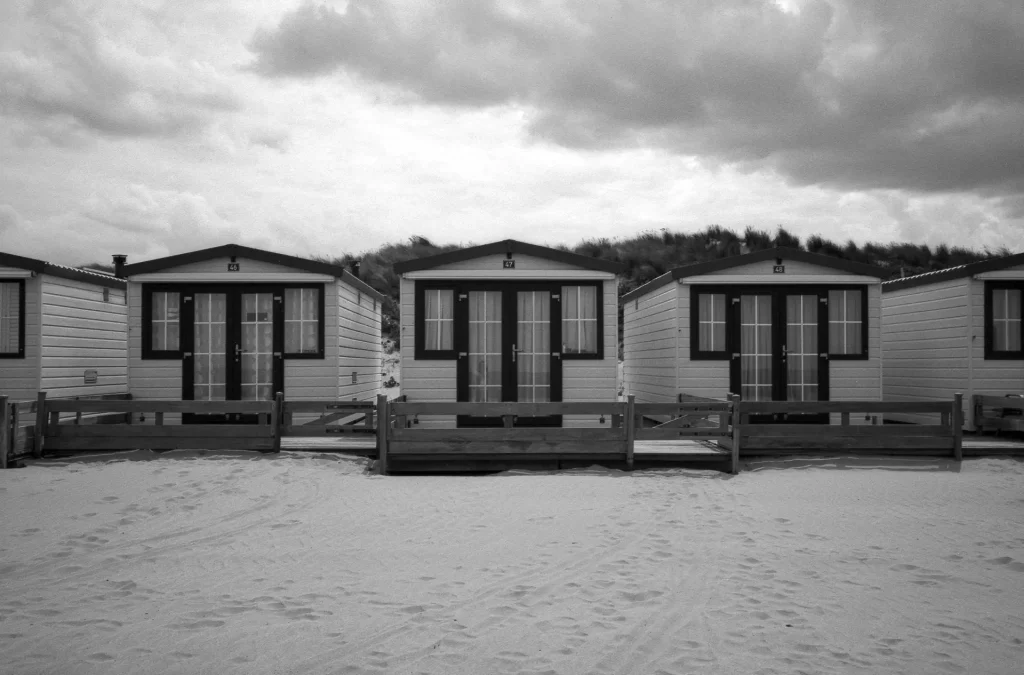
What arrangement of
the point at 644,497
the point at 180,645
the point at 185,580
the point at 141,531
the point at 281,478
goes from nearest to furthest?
the point at 180,645 → the point at 185,580 → the point at 141,531 → the point at 644,497 → the point at 281,478

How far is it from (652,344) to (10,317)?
9842mm

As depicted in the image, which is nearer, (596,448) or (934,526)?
(934,526)

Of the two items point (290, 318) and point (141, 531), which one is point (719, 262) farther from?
point (141, 531)

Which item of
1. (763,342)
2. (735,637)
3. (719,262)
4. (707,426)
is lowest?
(735,637)

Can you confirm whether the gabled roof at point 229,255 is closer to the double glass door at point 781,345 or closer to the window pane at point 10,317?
the window pane at point 10,317

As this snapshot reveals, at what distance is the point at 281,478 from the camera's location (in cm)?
874

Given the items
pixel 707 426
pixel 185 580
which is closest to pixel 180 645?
pixel 185 580

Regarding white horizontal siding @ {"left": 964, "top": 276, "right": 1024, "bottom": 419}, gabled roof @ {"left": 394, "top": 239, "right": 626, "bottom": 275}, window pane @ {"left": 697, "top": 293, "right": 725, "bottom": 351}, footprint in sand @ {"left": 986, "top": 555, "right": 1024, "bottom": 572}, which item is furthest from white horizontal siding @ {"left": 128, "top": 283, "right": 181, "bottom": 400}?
white horizontal siding @ {"left": 964, "top": 276, "right": 1024, "bottom": 419}

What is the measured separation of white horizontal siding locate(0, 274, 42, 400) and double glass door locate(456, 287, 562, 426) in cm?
626

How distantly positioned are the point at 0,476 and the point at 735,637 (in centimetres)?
827

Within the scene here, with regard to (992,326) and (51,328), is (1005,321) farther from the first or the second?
(51,328)

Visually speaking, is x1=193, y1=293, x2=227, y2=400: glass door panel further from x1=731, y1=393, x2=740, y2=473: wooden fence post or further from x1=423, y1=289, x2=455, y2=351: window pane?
x1=731, y1=393, x2=740, y2=473: wooden fence post

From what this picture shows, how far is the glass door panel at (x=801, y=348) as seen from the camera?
12086mm

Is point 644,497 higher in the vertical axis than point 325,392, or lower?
lower
